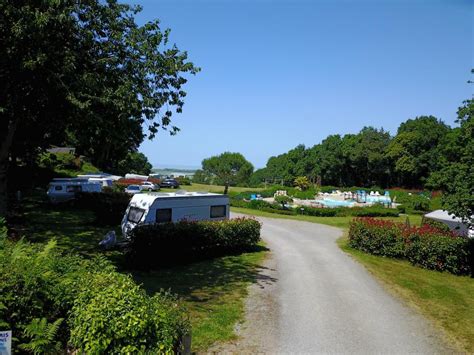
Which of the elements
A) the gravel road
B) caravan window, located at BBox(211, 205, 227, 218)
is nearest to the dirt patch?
the gravel road

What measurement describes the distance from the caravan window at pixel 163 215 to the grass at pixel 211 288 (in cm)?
373

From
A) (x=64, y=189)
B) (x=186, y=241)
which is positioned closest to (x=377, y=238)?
(x=186, y=241)

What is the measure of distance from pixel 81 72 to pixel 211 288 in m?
7.83

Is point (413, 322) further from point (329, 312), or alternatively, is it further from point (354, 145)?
point (354, 145)

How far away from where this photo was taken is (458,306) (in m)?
11.5

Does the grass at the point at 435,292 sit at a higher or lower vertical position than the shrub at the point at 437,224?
lower

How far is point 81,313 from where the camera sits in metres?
5.37

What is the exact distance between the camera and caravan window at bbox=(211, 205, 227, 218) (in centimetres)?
2083

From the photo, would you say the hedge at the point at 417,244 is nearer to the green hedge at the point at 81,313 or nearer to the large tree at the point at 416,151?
the green hedge at the point at 81,313

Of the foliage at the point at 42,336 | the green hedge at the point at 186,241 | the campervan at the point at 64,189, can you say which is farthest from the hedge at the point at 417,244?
the campervan at the point at 64,189

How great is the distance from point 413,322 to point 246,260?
24.7 ft

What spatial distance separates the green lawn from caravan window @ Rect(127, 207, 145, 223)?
1.77m

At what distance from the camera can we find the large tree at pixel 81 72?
10344mm

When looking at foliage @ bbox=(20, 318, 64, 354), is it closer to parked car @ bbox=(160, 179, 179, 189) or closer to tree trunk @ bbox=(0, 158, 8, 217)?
tree trunk @ bbox=(0, 158, 8, 217)
